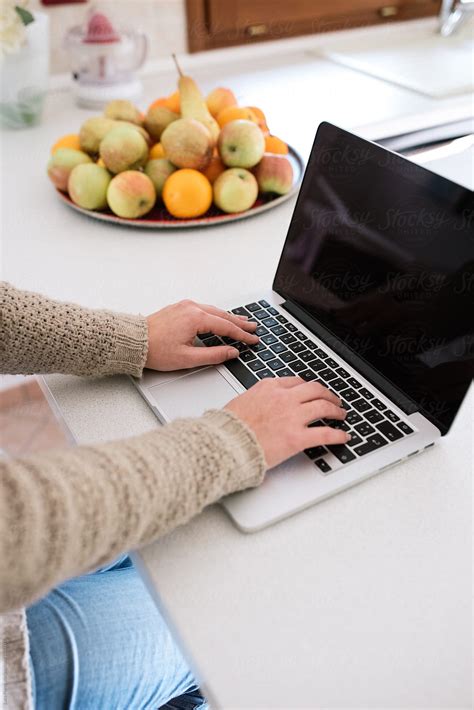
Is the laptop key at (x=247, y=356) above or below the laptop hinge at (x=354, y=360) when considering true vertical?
below

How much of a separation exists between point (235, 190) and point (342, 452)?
0.52m

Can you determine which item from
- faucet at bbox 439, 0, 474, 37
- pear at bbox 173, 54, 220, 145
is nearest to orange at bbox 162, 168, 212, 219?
pear at bbox 173, 54, 220, 145

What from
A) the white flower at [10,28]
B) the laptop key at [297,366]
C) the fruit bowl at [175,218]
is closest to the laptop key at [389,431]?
the laptop key at [297,366]

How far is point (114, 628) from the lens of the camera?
68 centimetres

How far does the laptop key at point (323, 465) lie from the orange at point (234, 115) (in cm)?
67

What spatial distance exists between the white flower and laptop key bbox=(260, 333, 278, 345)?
84 centimetres

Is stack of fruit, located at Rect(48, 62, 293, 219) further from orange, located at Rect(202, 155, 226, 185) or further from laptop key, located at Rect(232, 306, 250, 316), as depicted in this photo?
laptop key, located at Rect(232, 306, 250, 316)

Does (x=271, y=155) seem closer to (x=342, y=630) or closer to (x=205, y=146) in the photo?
(x=205, y=146)

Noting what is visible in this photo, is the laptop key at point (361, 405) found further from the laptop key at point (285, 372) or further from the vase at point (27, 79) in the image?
the vase at point (27, 79)

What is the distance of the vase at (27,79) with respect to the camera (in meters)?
1.18

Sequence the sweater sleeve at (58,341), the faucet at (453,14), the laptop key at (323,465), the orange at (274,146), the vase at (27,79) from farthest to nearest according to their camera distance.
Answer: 1. the faucet at (453,14)
2. the vase at (27,79)
3. the orange at (274,146)
4. the sweater sleeve at (58,341)
5. the laptop key at (323,465)

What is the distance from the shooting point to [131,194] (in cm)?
90

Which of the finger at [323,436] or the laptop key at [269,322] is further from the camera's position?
the laptop key at [269,322]

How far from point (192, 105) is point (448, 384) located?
0.68 m
